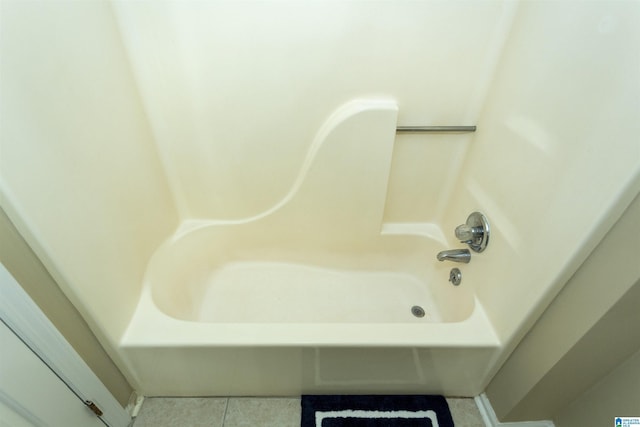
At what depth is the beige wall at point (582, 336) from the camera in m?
0.60

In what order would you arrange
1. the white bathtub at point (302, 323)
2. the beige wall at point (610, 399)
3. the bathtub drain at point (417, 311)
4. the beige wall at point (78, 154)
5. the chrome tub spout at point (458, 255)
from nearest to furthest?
1. the beige wall at point (78, 154)
2. the beige wall at point (610, 399)
3. the white bathtub at point (302, 323)
4. the chrome tub spout at point (458, 255)
5. the bathtub drain at point (417, 311)

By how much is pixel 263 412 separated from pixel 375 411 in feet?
1.41

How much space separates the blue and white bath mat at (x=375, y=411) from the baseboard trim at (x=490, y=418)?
13cm

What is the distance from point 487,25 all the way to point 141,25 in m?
1.15

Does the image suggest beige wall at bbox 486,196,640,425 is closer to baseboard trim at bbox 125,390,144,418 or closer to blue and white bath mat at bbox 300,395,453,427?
blue and white bath mat at bbox 300,395,453,427

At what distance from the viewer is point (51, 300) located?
2.28 ft

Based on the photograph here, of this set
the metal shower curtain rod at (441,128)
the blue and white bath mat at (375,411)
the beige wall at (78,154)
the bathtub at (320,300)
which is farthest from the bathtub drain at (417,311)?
the beige wall at (78,154)

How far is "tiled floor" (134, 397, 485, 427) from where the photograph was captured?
1075 mm

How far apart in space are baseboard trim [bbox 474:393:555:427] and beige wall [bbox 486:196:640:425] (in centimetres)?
4

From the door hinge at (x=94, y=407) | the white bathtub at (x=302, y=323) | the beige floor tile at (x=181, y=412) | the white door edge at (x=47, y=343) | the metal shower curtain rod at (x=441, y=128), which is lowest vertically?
the door hinge at (x=94, y=407)

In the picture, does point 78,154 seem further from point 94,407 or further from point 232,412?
point 232,412

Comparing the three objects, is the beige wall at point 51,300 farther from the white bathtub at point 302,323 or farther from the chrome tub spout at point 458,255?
the chrome tub spout at point 458,255

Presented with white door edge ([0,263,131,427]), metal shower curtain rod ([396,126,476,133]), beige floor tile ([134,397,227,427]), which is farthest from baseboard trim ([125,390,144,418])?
metal shower curtain rod ([396,126,476,133])

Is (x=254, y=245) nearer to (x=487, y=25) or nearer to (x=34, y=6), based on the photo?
(x=34, y=6)
